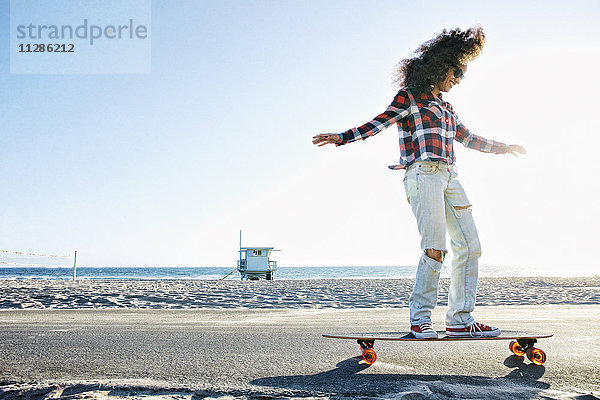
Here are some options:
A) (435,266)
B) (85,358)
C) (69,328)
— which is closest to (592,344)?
(435,266)

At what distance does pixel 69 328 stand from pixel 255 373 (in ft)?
9.32

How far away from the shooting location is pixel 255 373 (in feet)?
7.64

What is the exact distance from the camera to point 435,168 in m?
2.92

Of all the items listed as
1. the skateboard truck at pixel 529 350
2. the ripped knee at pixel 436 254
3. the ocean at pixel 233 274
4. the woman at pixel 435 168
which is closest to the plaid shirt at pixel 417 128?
the woman at pixel 435 168

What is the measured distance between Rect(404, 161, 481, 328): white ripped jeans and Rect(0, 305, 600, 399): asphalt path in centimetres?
33

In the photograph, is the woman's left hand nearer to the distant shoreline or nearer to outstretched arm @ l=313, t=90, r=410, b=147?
outstretched arm @ l=313, t=90, r=410, b=147

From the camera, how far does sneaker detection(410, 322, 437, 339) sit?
8.55ft

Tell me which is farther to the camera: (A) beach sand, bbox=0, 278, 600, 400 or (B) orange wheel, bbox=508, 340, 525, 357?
(B) orange wheel, bbox=508, 340, 525, 357

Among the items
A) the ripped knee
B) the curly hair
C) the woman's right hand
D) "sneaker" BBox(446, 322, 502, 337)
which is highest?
the curly hair

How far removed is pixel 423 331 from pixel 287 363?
86 centimetres

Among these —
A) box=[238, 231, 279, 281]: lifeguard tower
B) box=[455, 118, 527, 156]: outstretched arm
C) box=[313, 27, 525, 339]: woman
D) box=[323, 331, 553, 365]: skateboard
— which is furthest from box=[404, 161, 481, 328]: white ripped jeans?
box=[238, 231, 279, 281]: lifeguard tower

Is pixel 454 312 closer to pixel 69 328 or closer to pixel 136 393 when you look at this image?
pixel 136 393

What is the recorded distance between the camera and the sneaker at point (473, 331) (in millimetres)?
2699

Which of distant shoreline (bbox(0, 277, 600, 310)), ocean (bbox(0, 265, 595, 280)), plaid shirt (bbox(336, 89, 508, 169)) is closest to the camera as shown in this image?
plaid shirt (bbox(336, 89, 508, 169))
